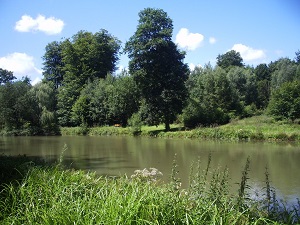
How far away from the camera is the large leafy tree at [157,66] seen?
105 ft

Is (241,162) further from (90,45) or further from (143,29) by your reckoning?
(90,45)

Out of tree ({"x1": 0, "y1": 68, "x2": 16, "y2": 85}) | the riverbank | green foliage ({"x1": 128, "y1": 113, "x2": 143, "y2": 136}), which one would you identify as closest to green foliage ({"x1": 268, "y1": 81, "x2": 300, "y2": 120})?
the riverbank

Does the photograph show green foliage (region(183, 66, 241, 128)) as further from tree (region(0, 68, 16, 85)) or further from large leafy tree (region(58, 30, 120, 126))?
tree (region(0, 68, 16, 85))

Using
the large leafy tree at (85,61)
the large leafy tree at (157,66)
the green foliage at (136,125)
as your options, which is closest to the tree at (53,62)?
the large leafy tree at (85,61)

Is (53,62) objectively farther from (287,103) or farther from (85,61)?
(287,103)

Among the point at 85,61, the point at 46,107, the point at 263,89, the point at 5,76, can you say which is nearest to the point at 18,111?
the point at 46,107

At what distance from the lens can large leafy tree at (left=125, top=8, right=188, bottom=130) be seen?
3208cm

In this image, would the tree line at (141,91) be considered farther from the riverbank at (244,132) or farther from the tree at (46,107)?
the riverbank at (244,132)

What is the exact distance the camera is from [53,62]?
197 ft

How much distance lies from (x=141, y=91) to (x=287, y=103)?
596 inches

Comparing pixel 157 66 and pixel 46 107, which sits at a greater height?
pixel 157 66

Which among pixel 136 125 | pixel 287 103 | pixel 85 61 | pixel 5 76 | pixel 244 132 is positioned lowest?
pixel 244 132

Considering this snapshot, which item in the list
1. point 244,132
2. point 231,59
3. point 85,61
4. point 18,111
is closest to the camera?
point 244,132

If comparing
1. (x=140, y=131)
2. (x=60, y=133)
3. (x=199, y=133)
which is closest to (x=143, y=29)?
(x=140, y=131)
